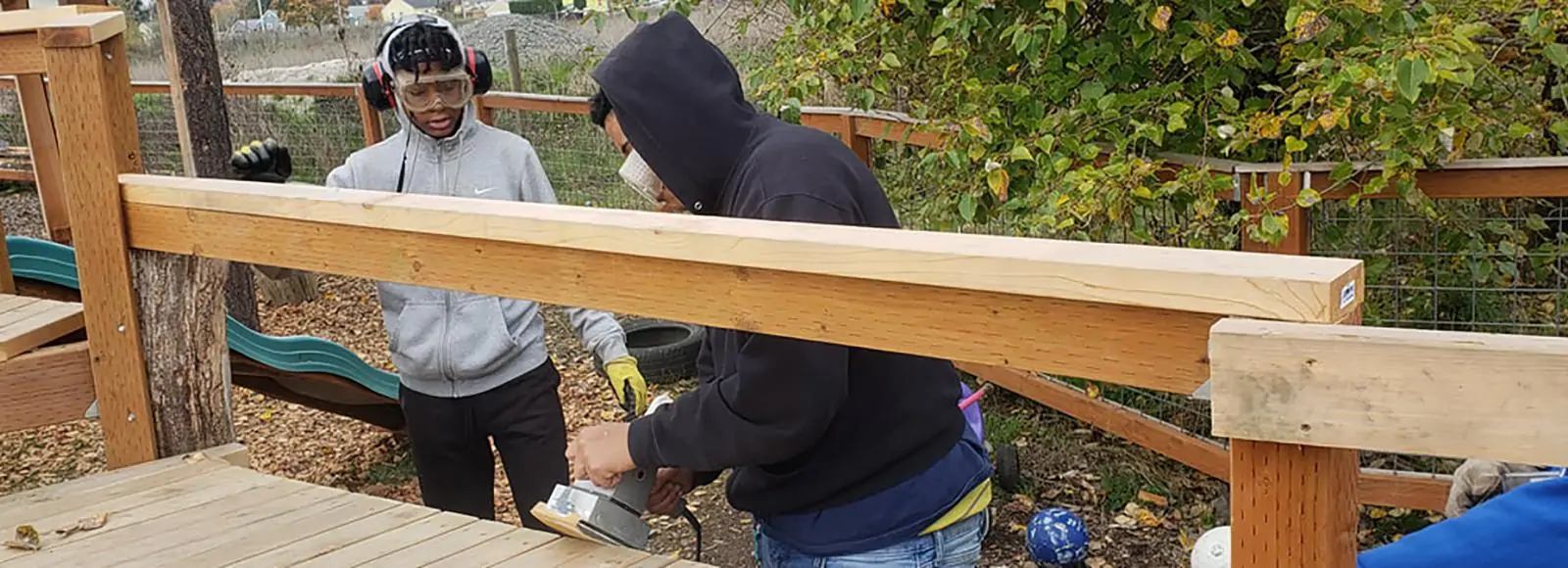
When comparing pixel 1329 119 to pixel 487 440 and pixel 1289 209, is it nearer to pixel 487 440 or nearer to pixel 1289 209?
pixel 1289 209

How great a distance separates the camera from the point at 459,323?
3.36 metres

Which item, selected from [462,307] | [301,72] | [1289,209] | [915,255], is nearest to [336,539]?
[462,307]

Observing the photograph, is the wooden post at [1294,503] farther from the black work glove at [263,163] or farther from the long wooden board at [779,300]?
the black work glove at [263,163]

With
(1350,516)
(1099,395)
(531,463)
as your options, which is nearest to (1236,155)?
(1099,395)

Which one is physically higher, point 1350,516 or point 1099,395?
point 1350,516

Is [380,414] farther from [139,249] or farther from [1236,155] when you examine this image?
[1236,155]

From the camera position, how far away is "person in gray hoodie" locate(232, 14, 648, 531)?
11.0ft

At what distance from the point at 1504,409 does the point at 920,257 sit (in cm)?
61

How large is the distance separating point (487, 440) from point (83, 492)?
117 centimetres

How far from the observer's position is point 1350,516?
131 centimetres

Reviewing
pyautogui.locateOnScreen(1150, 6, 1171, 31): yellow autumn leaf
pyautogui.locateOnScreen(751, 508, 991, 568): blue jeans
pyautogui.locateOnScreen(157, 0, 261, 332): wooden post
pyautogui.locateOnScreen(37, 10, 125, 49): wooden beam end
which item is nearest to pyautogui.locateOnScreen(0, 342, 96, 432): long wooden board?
pyautogui.locateOnScreen(37, 10, 125, 49): wooden beam end

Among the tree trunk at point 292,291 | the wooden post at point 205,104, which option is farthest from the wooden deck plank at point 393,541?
the tree trunk at point 292,291

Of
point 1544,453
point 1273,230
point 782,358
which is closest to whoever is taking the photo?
point 1544,453

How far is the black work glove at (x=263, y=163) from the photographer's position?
355 cm
